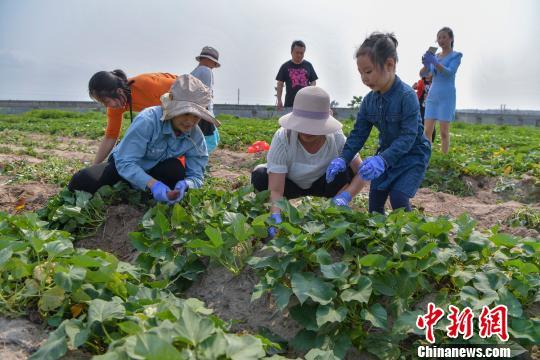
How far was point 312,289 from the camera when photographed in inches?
76.2

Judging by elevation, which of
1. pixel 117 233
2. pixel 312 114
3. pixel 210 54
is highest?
pixel 210 54

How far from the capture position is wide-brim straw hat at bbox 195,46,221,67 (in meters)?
4.64

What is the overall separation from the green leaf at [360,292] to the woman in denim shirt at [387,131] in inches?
37.8

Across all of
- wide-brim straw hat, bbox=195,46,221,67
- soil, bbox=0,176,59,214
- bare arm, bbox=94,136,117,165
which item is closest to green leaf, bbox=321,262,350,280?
bare arm, bbox=94,136,117,165

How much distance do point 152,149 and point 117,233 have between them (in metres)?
0.57

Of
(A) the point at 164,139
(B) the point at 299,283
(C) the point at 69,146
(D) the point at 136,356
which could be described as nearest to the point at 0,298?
(D) the point at 136,356

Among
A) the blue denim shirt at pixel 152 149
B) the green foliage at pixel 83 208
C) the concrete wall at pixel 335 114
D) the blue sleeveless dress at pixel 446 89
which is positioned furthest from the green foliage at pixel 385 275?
the concrete wall at pixel 335 114

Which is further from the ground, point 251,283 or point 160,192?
point 160,192

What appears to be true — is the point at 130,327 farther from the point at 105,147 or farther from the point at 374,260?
the point at 105,147

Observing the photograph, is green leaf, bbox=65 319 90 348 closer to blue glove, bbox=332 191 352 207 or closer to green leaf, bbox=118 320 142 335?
green leaf, bbox=118 320 142 335

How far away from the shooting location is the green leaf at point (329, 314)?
182cm

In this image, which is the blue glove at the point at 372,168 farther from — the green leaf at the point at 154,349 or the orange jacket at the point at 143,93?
the green leaf at the point at 154,349

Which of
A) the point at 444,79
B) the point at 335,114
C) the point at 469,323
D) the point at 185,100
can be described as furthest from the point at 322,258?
the point at 335,114

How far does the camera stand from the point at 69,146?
26.0ft
